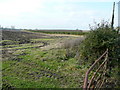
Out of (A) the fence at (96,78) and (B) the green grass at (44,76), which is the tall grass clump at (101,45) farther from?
(A) the fence at (96,78)

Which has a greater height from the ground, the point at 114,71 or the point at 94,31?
the point at 94,31

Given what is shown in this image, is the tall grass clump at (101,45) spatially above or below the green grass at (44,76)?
above

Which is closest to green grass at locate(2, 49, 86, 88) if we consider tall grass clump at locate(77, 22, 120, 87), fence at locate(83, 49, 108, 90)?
tall grass clump at locate(77, 22, 120, 87)

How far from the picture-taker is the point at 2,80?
6.14 m

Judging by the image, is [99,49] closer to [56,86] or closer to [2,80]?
[56,86]

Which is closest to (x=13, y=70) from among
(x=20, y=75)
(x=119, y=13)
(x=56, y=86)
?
(x=20, y=75)

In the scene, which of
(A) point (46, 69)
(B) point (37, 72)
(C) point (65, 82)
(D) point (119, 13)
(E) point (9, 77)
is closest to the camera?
(C) point (65, 82)

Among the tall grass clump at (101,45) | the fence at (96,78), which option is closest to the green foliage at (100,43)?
the tall grass clump at (101,45)

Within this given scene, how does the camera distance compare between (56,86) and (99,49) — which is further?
(99,49)

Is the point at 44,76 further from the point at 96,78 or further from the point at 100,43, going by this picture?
the point at 100,43

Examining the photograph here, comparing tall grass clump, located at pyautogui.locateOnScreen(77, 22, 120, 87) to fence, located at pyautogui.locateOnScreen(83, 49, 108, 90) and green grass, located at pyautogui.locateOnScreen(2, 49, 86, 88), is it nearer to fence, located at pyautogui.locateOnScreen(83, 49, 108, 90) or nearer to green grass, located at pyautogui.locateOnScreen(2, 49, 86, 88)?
green grass, located at pyautogui.locateOnScreen(2, 49, 86, 88)

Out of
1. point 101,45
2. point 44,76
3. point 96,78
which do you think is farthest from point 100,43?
point 44,76

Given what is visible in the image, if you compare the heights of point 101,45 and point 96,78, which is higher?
A: point 101,45

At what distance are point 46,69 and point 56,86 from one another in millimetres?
2287
